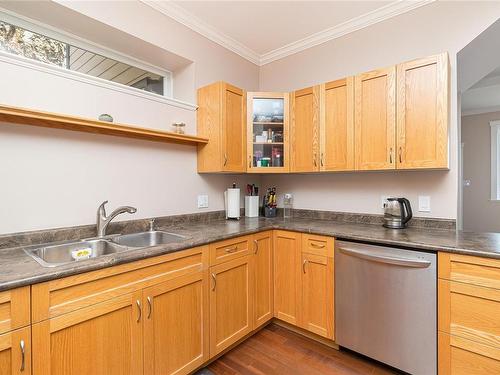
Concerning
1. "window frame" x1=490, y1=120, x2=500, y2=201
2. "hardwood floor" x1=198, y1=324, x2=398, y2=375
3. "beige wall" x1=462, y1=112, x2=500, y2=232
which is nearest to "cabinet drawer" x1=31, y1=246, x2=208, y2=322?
"hardwood floor" x1=198, y1=324, x2=398, y2=375

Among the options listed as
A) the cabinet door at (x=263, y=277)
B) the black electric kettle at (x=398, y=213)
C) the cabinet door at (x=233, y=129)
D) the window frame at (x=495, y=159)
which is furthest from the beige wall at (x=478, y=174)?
the cabinet door at (x=233, y=129)

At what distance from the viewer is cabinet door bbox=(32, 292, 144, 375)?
105cm

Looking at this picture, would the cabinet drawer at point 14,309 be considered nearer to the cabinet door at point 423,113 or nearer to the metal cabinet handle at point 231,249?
the metal cabinet handle at point 231,249

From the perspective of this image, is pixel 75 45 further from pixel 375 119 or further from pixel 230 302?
pixel 375 119

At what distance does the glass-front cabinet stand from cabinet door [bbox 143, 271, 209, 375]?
1252mm

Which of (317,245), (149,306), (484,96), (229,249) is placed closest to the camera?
(149,306)

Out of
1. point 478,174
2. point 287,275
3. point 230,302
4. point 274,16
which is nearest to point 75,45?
point 274,16

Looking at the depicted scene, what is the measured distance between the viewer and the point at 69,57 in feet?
6.15

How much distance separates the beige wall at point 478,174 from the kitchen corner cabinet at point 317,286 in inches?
174

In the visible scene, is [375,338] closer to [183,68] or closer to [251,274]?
[251,274]

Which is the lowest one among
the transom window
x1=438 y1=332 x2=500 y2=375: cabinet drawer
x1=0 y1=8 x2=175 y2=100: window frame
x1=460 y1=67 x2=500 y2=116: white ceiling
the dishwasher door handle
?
x1=438 y1=332 x2=500 y2=375: cabinet drawer

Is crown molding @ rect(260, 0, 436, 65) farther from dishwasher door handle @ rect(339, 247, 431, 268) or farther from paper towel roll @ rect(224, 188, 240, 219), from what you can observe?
dishwasher door handle @ rect(339, 247, 431, 268)

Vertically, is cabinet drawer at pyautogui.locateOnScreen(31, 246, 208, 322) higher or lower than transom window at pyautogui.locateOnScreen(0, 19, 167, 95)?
lower

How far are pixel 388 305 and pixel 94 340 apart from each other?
A: 1.68 meters
